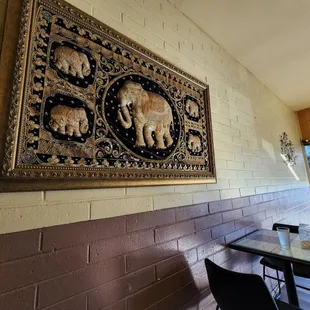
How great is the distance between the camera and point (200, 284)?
3.87ft

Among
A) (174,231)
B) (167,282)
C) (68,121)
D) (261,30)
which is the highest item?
(261,30)

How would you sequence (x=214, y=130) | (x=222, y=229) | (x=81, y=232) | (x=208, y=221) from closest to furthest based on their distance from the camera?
(x=81, y=232) < (x=208, y=221) < (x=222, y=229) < (x=214, y=130)

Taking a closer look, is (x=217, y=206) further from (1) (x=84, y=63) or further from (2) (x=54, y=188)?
(1) (x=84, y=63)

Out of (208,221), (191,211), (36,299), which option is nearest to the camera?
(36,299)

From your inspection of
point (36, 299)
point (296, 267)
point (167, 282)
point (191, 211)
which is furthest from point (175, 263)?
point (296, 267)

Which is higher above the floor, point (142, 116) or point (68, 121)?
point (142, 116)

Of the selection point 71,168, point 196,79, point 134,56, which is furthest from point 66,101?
point 196,79

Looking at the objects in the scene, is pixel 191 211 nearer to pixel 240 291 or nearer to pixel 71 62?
pixel 240 291

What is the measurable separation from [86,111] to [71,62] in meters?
0.22

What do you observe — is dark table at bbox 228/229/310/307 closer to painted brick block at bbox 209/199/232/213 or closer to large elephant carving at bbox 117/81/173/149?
painted brick block at bbox 209/199/232/213

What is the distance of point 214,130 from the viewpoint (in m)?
1.59

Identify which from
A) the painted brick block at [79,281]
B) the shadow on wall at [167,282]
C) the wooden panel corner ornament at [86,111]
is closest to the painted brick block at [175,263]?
the shadow on wall at [167,282]

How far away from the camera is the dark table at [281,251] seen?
1169 millimetres

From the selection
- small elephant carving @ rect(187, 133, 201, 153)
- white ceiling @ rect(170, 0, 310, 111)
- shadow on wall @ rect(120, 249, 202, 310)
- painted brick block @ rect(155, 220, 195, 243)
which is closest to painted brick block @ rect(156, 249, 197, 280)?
shadow on wall @ rect(120, 249, 202, 310)
